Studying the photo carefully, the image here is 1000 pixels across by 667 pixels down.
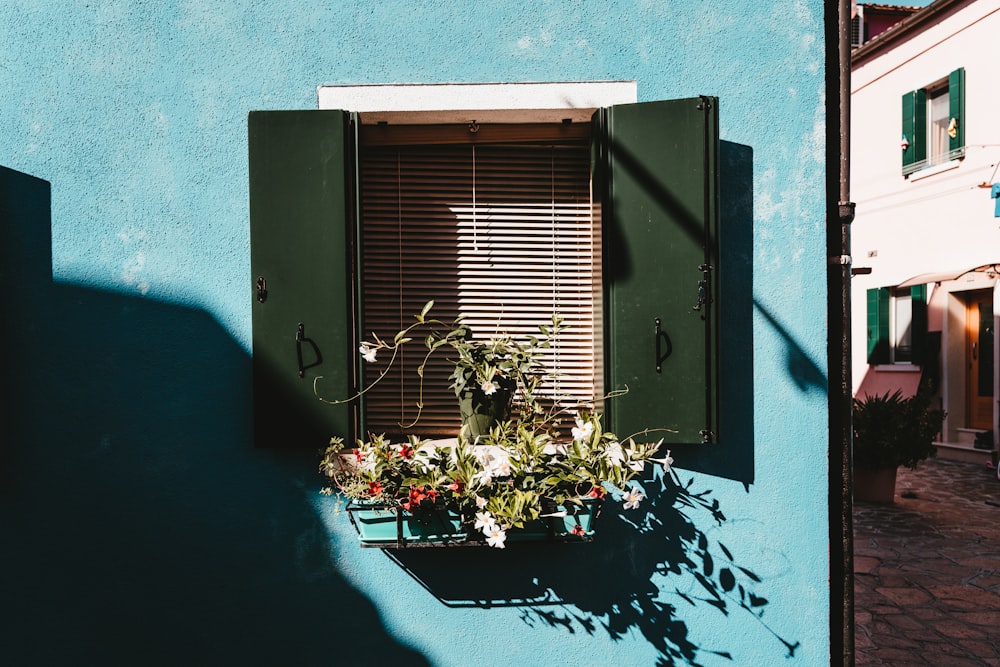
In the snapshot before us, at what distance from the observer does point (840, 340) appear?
305 centimetres

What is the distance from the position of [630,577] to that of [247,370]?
172 cm

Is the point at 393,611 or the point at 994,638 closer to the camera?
the point at 393,611

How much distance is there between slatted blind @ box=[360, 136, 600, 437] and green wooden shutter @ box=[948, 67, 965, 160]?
10035mm

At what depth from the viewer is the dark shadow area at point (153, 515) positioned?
2.91 m

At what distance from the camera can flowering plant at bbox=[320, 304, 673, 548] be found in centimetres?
254

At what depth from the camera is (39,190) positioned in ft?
9.61

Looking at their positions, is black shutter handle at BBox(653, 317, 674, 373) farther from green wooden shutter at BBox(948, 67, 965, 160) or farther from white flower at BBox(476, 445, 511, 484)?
green wooden shutter at BBox(948, 67, 965, 160)

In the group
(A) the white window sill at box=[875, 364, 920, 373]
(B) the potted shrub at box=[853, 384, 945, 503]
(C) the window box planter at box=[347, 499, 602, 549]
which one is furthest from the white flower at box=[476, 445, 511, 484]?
(A) the white window sill at box=[875, 364, 920, 373]

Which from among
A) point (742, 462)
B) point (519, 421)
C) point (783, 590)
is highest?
point (519, 421)

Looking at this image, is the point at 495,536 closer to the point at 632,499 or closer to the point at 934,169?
the point at 632,499

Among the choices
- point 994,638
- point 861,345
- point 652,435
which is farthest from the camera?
point 861,345

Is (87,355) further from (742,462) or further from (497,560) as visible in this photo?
(742,462)

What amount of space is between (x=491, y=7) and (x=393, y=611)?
2405 mm

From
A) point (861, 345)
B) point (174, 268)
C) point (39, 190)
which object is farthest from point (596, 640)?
point (861, 345)
